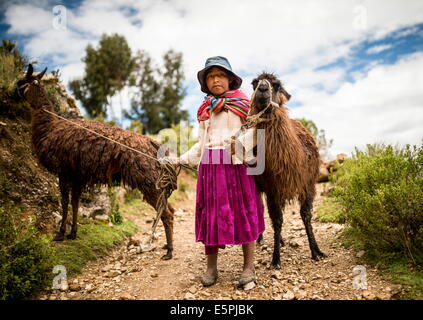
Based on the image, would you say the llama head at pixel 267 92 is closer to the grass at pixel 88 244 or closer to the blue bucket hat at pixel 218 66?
the blue bucket hat at pixel 218 66

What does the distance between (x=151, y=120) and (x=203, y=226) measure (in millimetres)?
22003

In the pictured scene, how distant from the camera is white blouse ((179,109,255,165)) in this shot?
3104 mm

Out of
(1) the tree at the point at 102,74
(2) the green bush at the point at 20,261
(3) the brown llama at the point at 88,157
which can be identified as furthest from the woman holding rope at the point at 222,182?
(1) the tree at the point at 102,74

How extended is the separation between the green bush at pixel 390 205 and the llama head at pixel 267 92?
4.78 feet

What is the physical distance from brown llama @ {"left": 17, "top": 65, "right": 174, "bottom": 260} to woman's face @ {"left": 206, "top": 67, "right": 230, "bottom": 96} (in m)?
1.29

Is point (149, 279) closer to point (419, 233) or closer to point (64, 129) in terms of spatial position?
point (64, 129)

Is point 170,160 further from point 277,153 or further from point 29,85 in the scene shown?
point 29,85

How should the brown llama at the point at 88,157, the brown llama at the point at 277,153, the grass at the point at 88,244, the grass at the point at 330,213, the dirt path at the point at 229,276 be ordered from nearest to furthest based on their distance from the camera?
the dirt path at the point at 229,276
the brown llama at the point at 277,153
the grass at the point at 88,244
the brown llama at the point at 88,157
the grass at the point at 330,213

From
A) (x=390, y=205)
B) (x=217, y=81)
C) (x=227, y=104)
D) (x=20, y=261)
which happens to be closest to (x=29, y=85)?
(x=20, y=261)

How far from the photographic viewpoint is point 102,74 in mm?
22062

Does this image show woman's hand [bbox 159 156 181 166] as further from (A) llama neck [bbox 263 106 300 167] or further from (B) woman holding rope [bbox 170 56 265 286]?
(A) llama neck [bbox 263 106 300 167]

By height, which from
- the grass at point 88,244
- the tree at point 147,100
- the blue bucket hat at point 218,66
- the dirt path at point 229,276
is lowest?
the dirt path at point 229,276

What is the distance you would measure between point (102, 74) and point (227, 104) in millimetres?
21625

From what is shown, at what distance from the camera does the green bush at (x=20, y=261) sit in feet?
8.77
